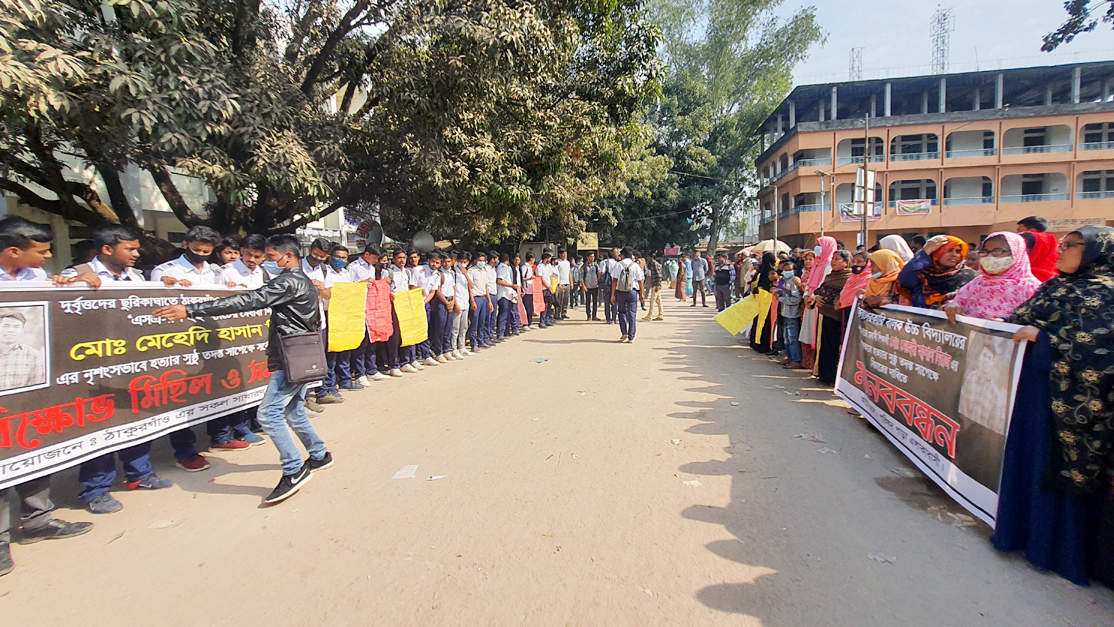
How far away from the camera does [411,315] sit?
8.39 m

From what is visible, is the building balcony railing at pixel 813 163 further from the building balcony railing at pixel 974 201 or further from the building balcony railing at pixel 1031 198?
the building balcony railing at pixel 1031 198

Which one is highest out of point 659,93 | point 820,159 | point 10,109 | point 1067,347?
point 820,159

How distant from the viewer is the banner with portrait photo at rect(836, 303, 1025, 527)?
321 centimetres

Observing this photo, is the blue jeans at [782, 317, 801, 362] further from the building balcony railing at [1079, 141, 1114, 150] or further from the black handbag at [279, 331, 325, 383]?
the building balcony railing at [1079, 141, 1114, 150]

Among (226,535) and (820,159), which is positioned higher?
(820,159)

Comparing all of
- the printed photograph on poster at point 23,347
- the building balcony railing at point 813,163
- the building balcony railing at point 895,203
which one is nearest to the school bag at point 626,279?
the printed photograph on poster at point 23,347

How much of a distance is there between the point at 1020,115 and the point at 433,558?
1693 inches

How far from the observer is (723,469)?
14.3 feet

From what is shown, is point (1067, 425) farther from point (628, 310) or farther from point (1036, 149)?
point (1036, 149)

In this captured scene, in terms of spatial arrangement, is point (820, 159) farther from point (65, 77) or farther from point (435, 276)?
point (65, 77)

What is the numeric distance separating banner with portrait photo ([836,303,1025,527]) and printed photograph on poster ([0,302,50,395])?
18.0 ft

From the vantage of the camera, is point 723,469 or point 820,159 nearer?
point 723,469

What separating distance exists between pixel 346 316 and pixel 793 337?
6.21 m

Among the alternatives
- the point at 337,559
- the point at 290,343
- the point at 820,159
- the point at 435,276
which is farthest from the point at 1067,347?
the point at 820,159
